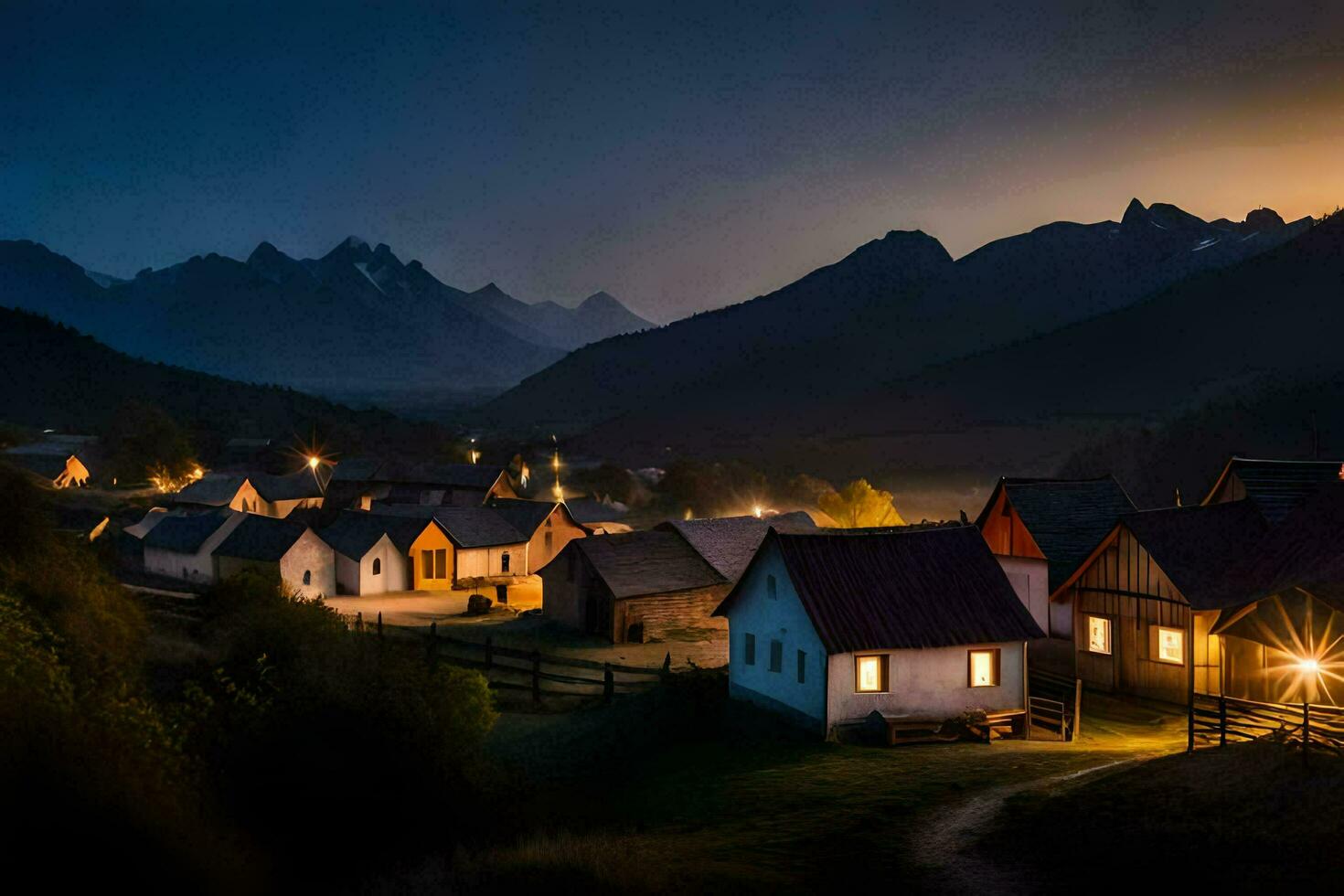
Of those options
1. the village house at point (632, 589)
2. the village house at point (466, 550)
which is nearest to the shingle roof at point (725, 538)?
the village house at point (632, 589)

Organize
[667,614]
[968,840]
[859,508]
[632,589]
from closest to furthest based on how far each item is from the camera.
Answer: [968,840] < [632,589] < [667,614] < [859,508]

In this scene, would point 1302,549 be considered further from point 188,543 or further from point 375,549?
point 188,543

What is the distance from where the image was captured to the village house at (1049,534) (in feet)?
118

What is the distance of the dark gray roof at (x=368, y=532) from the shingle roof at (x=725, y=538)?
54.4ft

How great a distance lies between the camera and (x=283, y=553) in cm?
5866

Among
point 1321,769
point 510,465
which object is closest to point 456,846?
point 1321,769

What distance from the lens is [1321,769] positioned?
59.5 feet

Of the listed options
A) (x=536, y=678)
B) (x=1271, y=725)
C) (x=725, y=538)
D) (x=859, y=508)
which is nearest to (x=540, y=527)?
(x=725, y=538)

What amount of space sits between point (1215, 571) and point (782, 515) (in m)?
33.5

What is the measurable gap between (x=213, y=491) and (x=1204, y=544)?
241 ft

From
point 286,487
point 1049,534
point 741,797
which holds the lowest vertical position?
point 741,797

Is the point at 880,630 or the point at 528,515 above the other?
the point at 528,515

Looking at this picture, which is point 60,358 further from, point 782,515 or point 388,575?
point 782,515

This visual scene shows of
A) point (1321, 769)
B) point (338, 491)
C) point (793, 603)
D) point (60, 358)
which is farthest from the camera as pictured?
point (60, 358)
